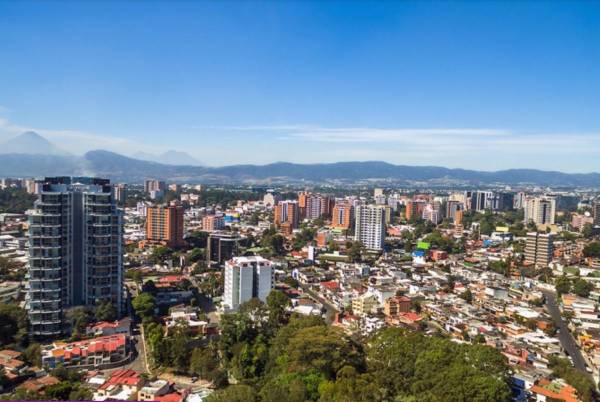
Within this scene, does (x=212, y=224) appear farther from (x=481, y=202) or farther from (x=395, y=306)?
(x=481, y=202)

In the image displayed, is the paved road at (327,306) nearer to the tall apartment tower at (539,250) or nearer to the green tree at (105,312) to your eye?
the green tree at (105,312)

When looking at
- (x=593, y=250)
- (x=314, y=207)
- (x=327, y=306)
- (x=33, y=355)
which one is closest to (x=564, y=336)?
(x=327, y=306)

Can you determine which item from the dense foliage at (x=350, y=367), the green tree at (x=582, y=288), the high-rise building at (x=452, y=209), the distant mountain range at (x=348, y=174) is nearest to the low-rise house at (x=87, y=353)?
A: the dense foliage at (x=350, y=367)

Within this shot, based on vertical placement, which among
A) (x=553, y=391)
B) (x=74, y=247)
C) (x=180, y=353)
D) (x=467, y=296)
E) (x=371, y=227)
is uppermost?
(x=74, y=247)

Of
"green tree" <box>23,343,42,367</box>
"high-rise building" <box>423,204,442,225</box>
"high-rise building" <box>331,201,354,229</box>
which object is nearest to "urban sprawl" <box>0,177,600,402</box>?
"green tree" <box>23,343,42,367</box>

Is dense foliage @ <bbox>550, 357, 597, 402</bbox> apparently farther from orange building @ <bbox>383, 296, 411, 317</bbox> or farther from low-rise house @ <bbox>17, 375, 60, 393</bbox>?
low-rise house @ <bbox>17, 375, 60, 393</bbox>

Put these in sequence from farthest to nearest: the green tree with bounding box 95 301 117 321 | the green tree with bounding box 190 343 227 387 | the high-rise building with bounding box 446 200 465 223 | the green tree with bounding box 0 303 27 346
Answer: the high-rise building with bounding box 446 200 465 223 < the green tree with bounding box 95 301 117 321 < the green tree with bounding box 0 303 27 346 < the green tree with bounding box 190 343 227 387
